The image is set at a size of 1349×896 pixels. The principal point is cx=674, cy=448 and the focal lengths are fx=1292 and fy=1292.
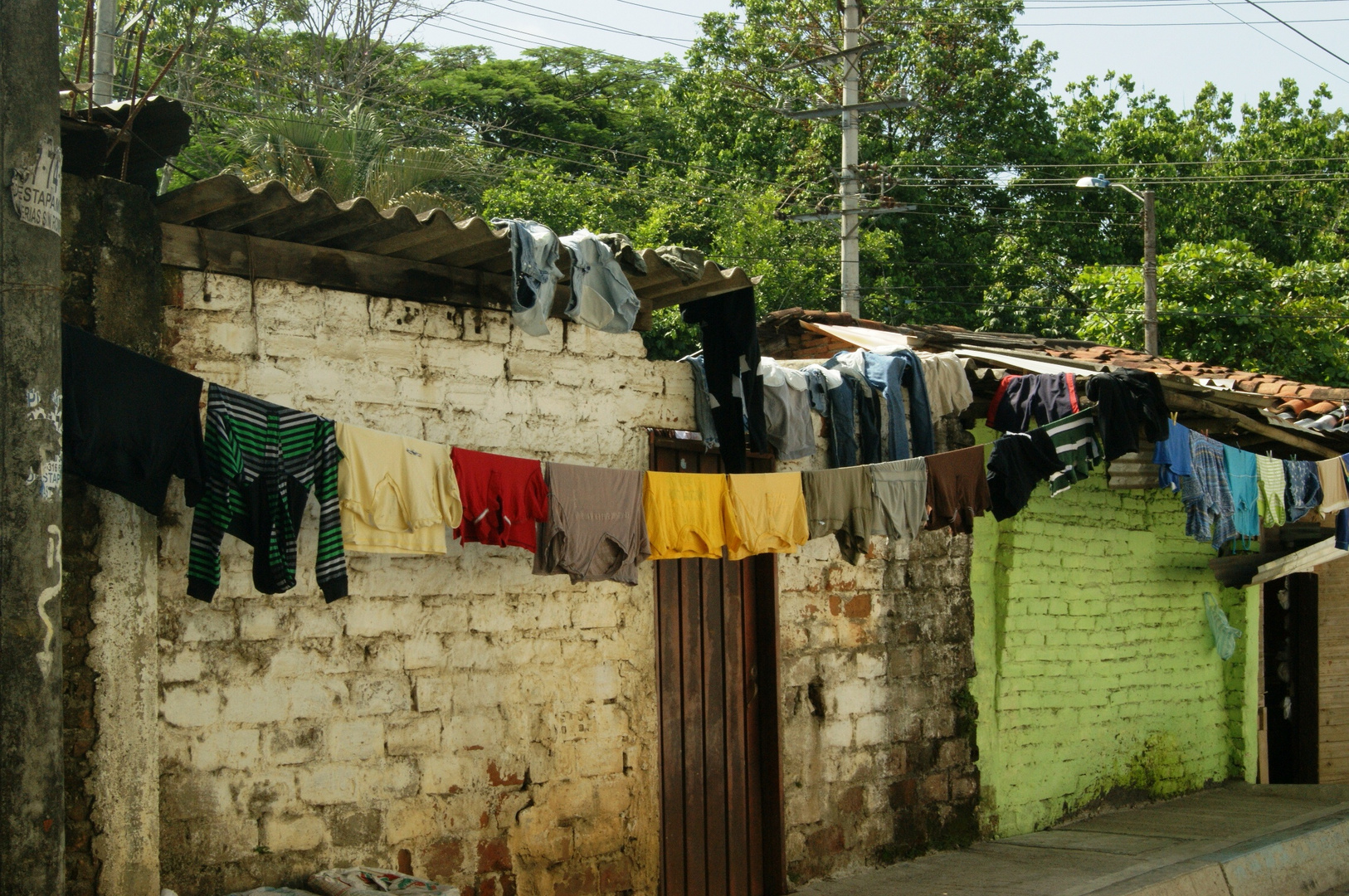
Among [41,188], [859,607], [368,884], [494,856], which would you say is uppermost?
[41,188]

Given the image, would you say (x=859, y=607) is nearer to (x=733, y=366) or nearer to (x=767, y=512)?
(x=767, y=512)

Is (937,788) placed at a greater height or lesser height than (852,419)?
lesser

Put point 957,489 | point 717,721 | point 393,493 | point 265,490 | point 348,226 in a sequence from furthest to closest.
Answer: point 717,721 < point 957,489 < point 348,226 < point 393,493 < point 265,490

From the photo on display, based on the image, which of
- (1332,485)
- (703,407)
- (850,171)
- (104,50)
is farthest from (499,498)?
(850,171)

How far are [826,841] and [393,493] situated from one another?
3.89 meters

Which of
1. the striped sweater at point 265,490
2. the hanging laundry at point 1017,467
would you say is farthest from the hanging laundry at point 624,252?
the hanging laundry at point 1017,467

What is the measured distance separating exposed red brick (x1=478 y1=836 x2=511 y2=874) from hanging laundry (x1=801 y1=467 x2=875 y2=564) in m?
2.18

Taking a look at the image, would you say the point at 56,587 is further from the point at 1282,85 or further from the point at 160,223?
the point at 1282,85

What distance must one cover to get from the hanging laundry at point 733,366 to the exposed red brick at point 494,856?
7.86 feet

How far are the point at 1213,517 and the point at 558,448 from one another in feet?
15.9

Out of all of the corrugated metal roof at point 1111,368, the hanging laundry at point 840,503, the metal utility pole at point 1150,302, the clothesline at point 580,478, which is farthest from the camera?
the metal utility pole at point 1150,302

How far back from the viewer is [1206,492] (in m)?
8.62

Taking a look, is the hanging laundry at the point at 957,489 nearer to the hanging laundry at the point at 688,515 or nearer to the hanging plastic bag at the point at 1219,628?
the hanging laundry at the point at 688,515

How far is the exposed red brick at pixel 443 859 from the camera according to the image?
227 inches
